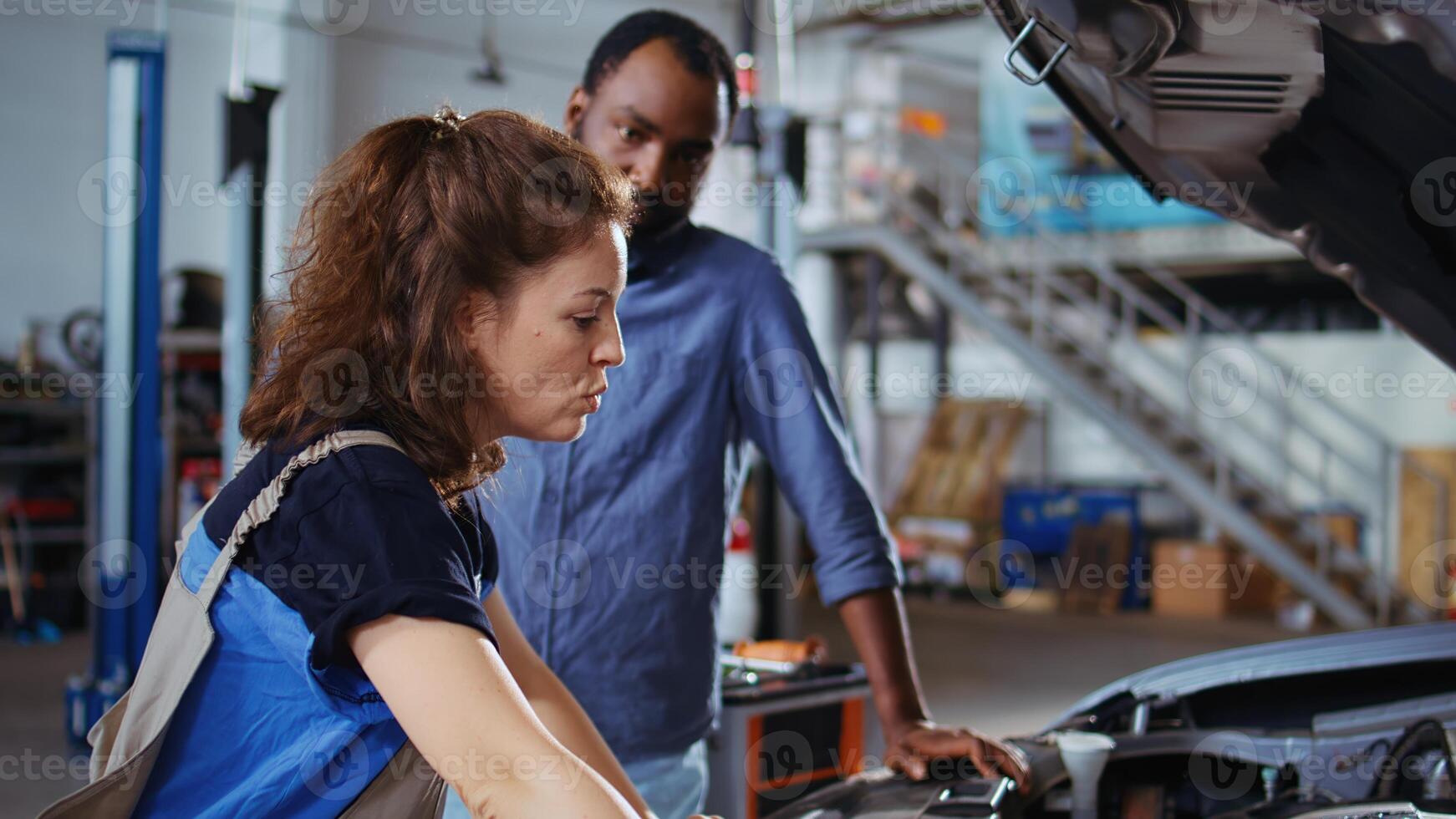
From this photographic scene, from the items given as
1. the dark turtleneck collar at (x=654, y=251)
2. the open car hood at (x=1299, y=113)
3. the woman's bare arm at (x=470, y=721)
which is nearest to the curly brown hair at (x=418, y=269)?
the woman's bare arm at (x=470, y=721)

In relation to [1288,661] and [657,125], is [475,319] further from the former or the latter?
[1288,661]

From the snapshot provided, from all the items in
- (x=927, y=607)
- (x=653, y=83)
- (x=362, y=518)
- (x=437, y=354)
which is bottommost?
(x=927, y=607)

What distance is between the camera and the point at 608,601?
1.58m

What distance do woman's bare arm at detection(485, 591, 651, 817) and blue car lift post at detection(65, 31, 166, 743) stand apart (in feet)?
13.8

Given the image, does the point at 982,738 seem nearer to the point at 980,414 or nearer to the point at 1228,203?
the point at 1228,203

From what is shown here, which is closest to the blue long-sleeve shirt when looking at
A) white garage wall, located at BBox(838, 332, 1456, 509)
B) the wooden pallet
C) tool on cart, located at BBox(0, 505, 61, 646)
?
tool on cart, located at BBox(0, 505, 61, 646)

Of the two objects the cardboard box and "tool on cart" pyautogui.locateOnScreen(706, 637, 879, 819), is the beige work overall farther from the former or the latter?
the cardboard box

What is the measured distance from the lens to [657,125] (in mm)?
1635

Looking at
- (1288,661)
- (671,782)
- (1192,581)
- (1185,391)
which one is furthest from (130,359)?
(1185,391)

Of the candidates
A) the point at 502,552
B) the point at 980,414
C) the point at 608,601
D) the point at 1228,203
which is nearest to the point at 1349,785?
the point at 1228,203

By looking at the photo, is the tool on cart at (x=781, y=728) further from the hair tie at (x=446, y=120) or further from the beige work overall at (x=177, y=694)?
the hair tie at (x=446, y=120)

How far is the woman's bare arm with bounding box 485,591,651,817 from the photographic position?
121 centimetres

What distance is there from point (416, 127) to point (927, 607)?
8944mm

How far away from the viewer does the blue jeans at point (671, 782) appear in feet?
5.13
